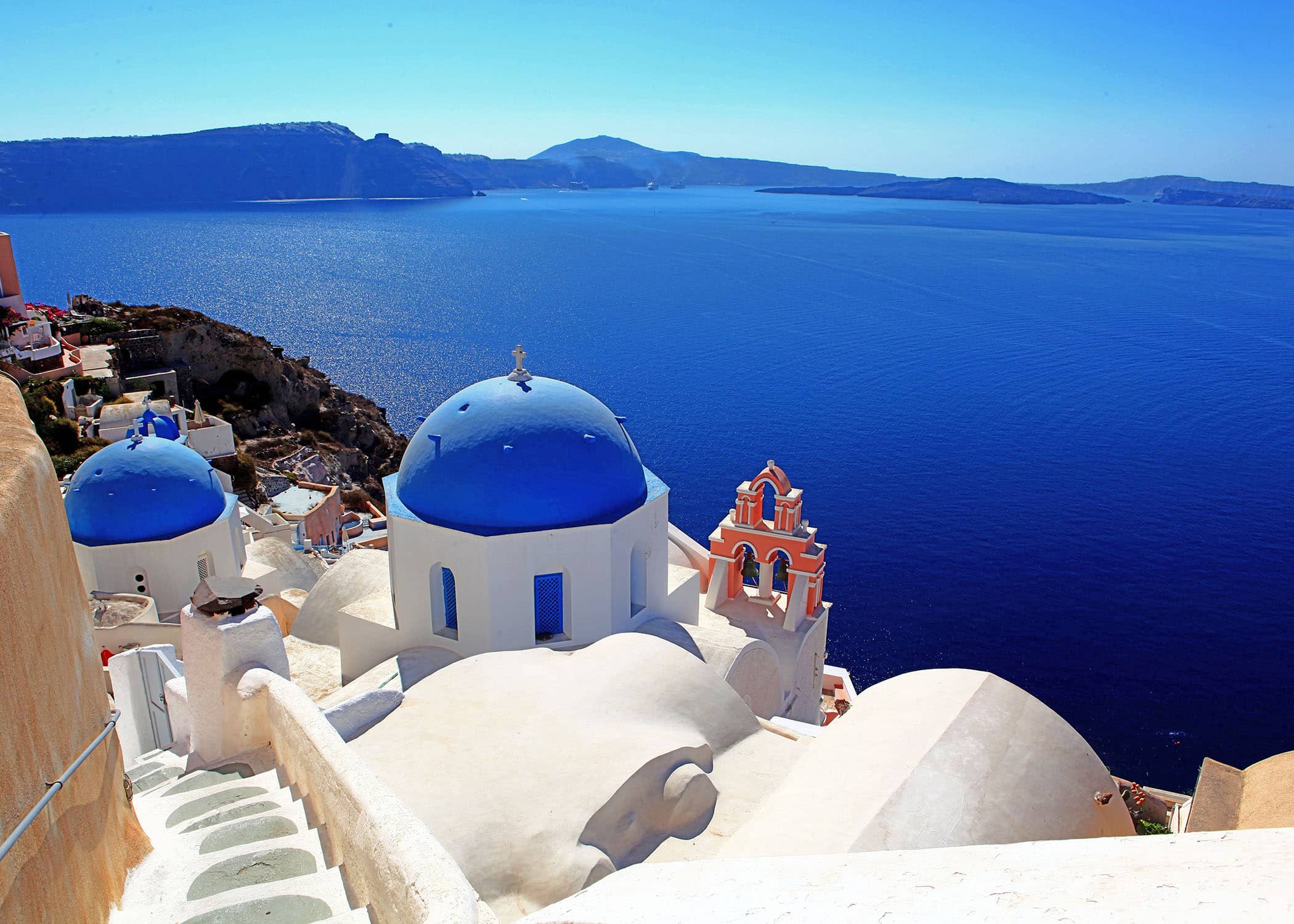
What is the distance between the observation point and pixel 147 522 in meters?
16.6

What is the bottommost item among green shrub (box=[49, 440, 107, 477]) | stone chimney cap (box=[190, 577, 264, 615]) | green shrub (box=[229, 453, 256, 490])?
green shrub (box=[229, 453, 256, 490])

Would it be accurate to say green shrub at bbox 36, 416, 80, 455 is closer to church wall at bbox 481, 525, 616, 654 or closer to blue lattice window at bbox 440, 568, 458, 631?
blue lattice window at bbox 440, 568, 458, 631

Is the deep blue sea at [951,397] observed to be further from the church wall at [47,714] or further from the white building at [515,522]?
the church wall at [47,714]

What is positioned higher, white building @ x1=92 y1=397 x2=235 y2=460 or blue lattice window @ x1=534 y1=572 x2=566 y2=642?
blue lattice window @ x1=534 y1=572 x2=566 y2=642

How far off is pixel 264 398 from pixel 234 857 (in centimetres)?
4383

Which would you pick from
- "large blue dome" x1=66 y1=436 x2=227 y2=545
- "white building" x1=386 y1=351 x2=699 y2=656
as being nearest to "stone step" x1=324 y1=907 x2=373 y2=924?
"white building" x1=386 y1=351 x2=699 y2=656

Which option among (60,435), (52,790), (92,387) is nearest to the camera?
(52,790)

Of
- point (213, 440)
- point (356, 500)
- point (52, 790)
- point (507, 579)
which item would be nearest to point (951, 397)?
point (356, 500)

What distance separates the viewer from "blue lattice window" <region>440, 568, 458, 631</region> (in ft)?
42.5

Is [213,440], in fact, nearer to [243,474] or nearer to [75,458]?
[243,474]

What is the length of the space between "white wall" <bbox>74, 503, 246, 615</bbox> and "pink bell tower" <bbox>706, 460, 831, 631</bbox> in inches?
381

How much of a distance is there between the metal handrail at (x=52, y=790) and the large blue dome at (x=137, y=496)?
13001 millimetres

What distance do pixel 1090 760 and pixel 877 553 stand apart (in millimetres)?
27512

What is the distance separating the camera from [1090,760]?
8.55 meters
